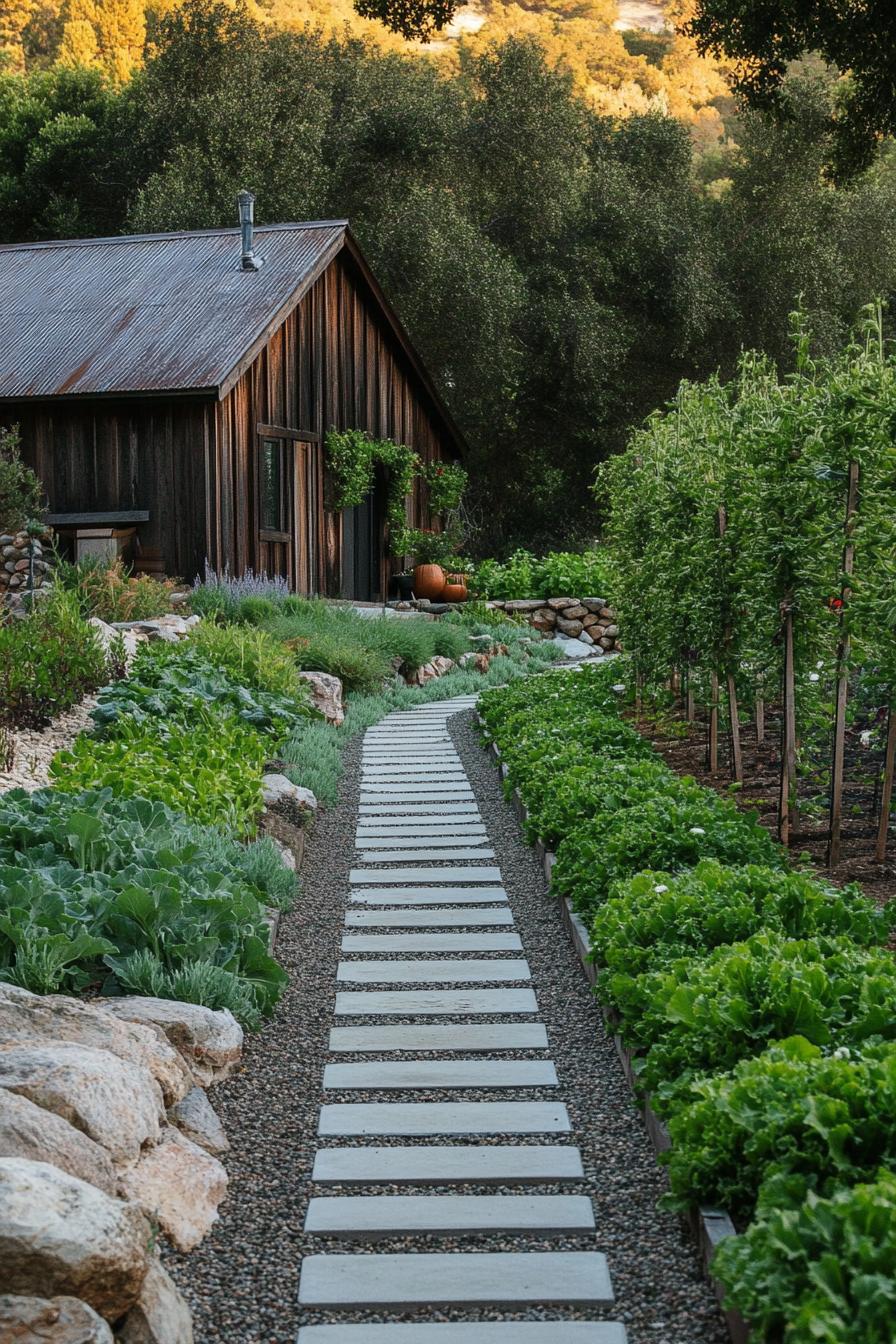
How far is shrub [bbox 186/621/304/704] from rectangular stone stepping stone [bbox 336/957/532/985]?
475cm

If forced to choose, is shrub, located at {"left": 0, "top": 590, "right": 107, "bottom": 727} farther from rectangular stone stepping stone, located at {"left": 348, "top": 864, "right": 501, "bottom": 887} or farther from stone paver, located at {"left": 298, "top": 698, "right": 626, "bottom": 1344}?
rectangular stone stepping stone, located at {"left": 348, "top": 864, "right": 501, "bottom": 887}

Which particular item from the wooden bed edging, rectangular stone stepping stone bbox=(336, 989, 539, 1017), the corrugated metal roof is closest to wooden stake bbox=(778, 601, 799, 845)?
the wooden bed edging

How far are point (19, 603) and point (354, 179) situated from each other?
51.9 ft

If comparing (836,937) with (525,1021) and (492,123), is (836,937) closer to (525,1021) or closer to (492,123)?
(525,1021)

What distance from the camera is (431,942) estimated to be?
5.68 meters

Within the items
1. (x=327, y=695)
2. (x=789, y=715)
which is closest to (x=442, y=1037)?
(x=789, y=715)

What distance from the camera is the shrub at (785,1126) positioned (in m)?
2.73

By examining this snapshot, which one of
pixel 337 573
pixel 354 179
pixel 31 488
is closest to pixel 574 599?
pixel 337 573

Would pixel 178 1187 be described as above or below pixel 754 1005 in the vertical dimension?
below

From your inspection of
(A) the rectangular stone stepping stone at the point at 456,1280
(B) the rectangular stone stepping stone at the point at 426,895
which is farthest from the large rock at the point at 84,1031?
(B) the rectangular stone stepping stone at the point at 426,895

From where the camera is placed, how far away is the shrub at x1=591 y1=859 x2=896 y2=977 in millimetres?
4234

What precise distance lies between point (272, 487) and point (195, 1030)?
47.9 feet

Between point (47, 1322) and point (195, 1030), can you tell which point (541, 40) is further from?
point (47, 1322)

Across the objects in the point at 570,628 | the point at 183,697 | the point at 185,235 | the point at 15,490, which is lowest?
the point at 570,628
